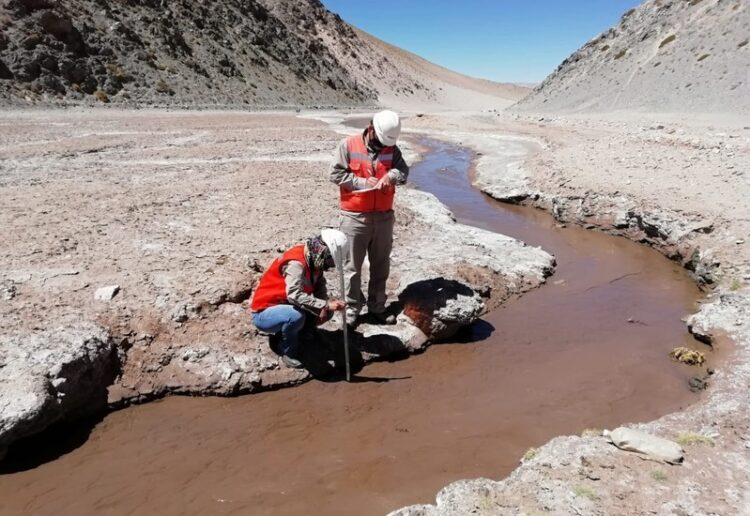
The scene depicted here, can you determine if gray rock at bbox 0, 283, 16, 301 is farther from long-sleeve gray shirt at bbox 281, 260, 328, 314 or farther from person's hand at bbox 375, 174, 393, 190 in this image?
person's hand at bbox 375, 174, 393, 190

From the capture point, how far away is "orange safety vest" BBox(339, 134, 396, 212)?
17.2ft

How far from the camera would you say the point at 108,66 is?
1549 inches

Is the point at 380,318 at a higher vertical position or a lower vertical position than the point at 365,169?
lower

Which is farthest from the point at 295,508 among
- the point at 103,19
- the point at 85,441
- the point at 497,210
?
the point at 103,19

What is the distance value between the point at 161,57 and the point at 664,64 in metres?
38.0

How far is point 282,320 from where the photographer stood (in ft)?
16.5

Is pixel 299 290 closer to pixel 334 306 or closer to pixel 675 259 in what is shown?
pixel 334 306

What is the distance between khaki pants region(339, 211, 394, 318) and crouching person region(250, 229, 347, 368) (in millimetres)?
553

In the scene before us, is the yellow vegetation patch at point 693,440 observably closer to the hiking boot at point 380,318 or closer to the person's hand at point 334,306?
the person's hand at point 334,306

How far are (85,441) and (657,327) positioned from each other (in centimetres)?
618

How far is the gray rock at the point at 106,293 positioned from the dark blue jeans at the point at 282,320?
1.62 m

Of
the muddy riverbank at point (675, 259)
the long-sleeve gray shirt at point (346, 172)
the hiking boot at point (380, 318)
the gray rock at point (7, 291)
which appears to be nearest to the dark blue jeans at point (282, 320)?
the hiking boot at point (380, 318)

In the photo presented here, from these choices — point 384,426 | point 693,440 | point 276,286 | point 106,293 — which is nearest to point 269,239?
point 106,293

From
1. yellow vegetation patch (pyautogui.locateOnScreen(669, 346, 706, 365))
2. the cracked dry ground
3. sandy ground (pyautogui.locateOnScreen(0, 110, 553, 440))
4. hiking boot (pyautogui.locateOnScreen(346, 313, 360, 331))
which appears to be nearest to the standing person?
hiking boot (pyautogui.locateOnScreen(346, 313, 360, 331))
